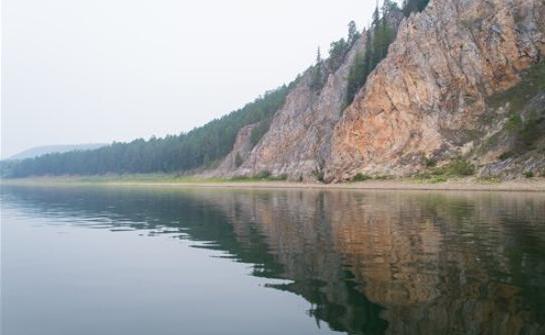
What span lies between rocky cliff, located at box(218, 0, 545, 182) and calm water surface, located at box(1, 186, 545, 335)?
2541 inches

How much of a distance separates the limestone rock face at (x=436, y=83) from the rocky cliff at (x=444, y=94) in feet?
0.64

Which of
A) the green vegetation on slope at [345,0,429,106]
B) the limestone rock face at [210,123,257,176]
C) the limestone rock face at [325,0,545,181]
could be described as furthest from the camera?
the limestone rock face at [210,123,257,176]

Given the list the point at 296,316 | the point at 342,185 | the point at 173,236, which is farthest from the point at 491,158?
the point at 296,316

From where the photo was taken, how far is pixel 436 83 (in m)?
107

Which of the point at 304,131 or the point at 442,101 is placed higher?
the point at 442,101

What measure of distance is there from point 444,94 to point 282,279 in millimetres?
96144

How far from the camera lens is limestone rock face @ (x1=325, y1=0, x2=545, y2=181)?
99938 millimetres

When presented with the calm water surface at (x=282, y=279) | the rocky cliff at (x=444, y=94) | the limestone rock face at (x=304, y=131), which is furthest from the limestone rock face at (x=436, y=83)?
the calm water surface at (x=282, y=279)

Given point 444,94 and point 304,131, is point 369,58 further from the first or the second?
point 304,131

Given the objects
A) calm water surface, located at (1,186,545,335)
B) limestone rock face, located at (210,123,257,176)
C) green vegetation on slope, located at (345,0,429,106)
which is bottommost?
calm water surface, located at (1,186,545,335)

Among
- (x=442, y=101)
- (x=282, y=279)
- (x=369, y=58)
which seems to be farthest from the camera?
(x=369, y=58)

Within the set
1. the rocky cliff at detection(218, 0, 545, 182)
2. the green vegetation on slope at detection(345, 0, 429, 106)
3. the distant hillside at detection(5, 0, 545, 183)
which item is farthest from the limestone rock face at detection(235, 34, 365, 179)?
the green vegetation on slope at detection(345, 0, 429, 106)

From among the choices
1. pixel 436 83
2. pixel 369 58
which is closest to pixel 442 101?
pixel 436 83

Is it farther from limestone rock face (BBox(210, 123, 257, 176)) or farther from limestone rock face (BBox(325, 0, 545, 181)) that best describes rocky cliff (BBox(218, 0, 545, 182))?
limestone rock face (BBox(210, 123, 257, 176))
